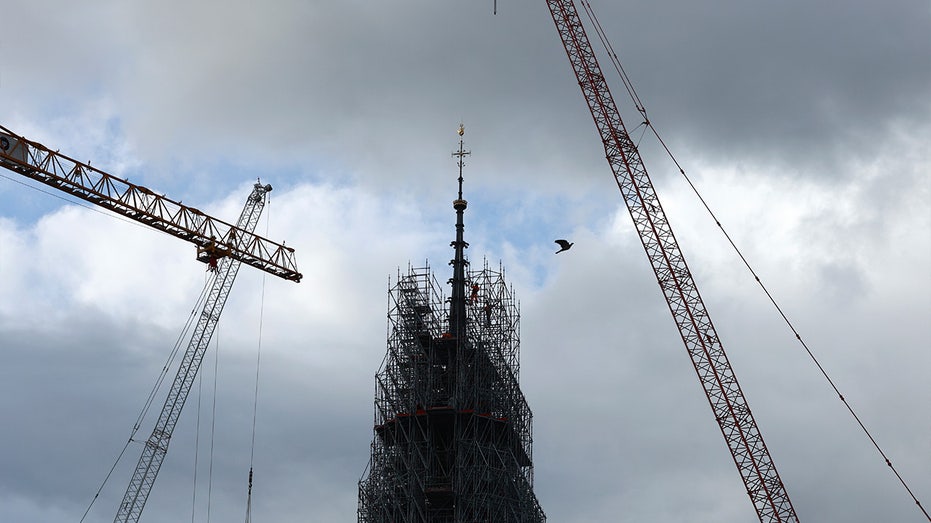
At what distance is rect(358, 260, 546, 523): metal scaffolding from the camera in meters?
155

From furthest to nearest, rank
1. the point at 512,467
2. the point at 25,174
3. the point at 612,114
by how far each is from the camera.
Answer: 1. the point at 512,467
2. the point at 612,114
3. the point at 25,174

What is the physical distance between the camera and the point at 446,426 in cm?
16012

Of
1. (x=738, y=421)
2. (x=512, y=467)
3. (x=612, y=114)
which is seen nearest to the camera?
(x=738, y=421)

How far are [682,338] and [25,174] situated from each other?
70.9 meters

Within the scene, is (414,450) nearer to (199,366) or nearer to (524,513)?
(524,513)

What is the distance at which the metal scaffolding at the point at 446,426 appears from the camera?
509 ft

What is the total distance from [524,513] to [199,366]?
→ 2263 inches

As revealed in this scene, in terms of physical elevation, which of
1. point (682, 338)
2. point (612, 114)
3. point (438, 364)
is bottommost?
point (682, 338)

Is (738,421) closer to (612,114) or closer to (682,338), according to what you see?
(682,338)

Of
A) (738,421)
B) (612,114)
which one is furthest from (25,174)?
(738,421)

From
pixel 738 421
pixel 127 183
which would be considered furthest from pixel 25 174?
pixel 738 421

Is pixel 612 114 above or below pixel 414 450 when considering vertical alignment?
above

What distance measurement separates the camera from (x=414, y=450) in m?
157

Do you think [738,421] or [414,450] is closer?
[738,421]
